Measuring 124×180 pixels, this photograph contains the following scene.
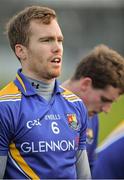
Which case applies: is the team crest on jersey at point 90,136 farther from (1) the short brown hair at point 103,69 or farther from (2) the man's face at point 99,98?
(1) the short brown hair at point 103,69

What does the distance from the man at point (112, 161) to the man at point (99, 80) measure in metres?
1.52

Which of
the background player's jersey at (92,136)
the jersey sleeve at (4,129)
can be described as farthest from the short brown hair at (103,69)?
the jersey sleeve at (4,129)

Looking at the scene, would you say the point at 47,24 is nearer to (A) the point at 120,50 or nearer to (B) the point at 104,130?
(B) the point at 104,130

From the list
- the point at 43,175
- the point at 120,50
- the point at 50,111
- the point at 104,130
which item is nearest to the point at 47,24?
the point at 50,111

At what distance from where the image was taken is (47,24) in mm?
4262

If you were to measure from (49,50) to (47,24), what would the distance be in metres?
0.18

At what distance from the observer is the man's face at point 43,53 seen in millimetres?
4168

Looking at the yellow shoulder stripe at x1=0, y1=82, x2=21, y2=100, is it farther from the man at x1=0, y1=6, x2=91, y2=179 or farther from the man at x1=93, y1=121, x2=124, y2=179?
the man at x1=93, y1=121, x2=124, y2=179

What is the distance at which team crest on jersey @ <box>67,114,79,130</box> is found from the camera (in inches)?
166

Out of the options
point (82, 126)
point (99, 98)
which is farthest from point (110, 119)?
point (82, 126)

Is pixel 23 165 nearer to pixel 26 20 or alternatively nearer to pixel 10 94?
pixel 10 94

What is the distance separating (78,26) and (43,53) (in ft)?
48.4

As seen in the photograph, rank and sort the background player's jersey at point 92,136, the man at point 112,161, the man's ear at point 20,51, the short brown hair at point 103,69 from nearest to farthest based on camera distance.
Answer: the man at point 112,161
the man's ear at point 20,51
the short brown hair at point 103,69
the background player's jersey at point 92,136

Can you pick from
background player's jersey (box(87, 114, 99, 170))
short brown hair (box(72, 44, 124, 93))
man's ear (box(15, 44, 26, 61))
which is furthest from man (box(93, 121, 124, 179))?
background player's jersey (box(87, 114, 99, 170))
